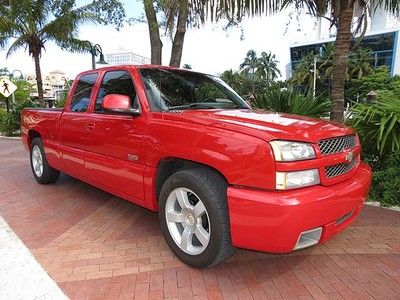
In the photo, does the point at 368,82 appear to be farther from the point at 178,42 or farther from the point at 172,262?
the point at 172,262

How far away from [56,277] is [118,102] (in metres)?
1.68

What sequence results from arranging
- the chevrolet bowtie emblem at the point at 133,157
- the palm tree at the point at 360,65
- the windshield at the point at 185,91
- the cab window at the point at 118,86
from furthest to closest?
the palm tree at the point at 360,65, the cab window at the point at 118,86, the windshield at the point at 185,91, the chevrolet bowtie emblem at the point at 133,157

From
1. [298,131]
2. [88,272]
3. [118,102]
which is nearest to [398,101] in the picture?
[298,131]

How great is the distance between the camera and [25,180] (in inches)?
269

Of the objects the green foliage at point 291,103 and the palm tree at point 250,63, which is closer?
the green foliage at point 291,103

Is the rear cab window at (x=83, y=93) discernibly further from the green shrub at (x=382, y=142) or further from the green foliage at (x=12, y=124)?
the green foliage at (x=12, y=124)

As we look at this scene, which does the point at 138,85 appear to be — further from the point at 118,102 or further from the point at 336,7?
the point at 336,7

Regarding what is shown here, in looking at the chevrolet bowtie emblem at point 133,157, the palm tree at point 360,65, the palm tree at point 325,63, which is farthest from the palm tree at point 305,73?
the chevrolet bowtie emblem at point 133,157

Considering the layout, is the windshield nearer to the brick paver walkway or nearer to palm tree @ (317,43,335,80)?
the brick paver walkway

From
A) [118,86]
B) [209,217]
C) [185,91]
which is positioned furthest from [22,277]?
[185,91]

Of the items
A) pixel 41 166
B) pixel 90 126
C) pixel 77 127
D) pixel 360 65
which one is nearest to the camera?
pixel 90 126

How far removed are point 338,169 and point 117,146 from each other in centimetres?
222

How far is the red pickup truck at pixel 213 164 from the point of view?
2.71 m

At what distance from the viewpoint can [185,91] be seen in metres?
4.18
